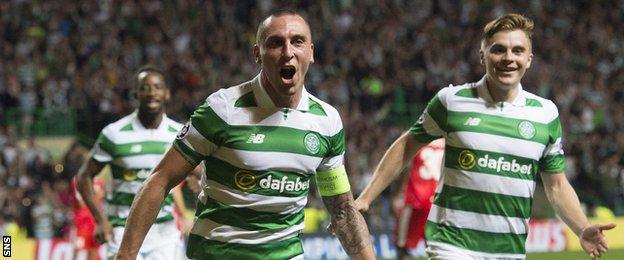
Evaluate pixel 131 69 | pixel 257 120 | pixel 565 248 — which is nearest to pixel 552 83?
Result: pixel 565 248

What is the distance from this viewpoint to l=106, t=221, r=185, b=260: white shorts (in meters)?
8.91

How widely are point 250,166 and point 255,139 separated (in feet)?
0.40

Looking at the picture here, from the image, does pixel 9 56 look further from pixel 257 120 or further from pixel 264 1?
pixel 257 120

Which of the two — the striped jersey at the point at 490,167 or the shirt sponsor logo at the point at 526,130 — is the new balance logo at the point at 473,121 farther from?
the shirt sponsor logo at the point at 526,130

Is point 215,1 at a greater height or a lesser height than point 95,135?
greater

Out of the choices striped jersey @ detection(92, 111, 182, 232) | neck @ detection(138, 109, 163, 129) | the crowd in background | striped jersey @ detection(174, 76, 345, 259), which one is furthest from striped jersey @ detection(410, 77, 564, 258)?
the crowd in background

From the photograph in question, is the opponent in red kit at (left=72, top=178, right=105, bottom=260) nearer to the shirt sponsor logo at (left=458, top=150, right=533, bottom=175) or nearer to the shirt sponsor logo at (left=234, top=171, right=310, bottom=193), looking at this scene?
the shirt sponsor logo at (left=458, top=150, right=533, bottom=175)

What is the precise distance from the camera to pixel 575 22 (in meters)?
26.5

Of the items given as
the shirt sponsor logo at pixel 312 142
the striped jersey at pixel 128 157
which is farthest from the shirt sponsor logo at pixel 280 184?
the striped jersey at pixel 128 157

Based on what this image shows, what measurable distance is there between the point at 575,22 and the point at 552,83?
139 inches

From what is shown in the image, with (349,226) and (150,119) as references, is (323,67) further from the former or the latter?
(349,226)

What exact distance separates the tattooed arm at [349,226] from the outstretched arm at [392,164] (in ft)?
3.51

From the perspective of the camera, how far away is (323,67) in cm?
2244

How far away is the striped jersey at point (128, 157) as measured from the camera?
914 centimetres
